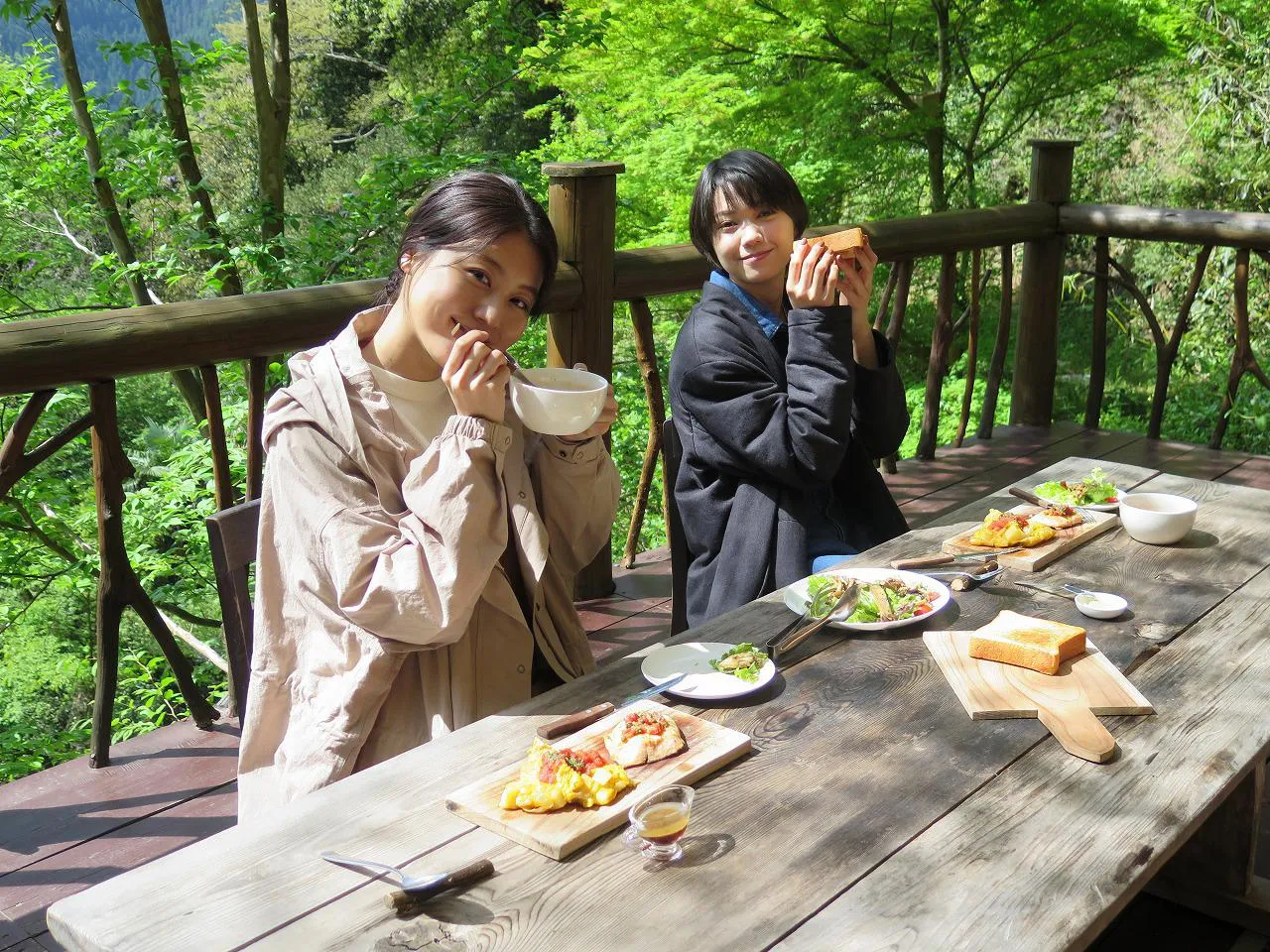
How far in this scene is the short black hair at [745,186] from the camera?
7.47 feet

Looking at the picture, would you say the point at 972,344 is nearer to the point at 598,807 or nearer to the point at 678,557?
the point at 678,557

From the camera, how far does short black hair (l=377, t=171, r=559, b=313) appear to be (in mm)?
1647

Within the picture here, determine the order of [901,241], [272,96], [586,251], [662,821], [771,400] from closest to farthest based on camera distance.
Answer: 1. [662,821]
2. [771,400]
3. [586,251]
4. [901,241]
5. [272,96]

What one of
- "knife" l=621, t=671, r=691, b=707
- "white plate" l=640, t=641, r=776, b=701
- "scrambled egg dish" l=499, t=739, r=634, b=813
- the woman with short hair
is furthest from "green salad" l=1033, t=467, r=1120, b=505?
"scrambled egg dish" l=499, t=739, r=634, b=813

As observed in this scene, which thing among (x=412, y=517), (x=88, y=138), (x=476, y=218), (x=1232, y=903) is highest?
(x=88, y=138)

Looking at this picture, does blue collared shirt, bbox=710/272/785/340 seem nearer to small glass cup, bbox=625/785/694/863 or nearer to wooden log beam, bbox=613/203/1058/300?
wooden log beam, bbox=613/203/1058/300

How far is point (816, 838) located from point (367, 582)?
2.17ft

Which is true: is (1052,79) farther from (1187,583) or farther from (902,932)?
(902,932)

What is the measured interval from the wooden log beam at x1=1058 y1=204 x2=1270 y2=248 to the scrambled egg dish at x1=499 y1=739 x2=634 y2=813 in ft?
10.3

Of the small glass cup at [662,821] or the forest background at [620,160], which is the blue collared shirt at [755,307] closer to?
the small glass cup at [662,821]

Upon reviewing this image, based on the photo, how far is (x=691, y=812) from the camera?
3.93 feet

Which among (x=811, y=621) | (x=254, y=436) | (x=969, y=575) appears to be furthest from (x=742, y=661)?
(x=254, y=436)

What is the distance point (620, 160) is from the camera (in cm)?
833

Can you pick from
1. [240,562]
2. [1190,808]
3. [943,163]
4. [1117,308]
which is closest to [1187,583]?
[1190,808]
